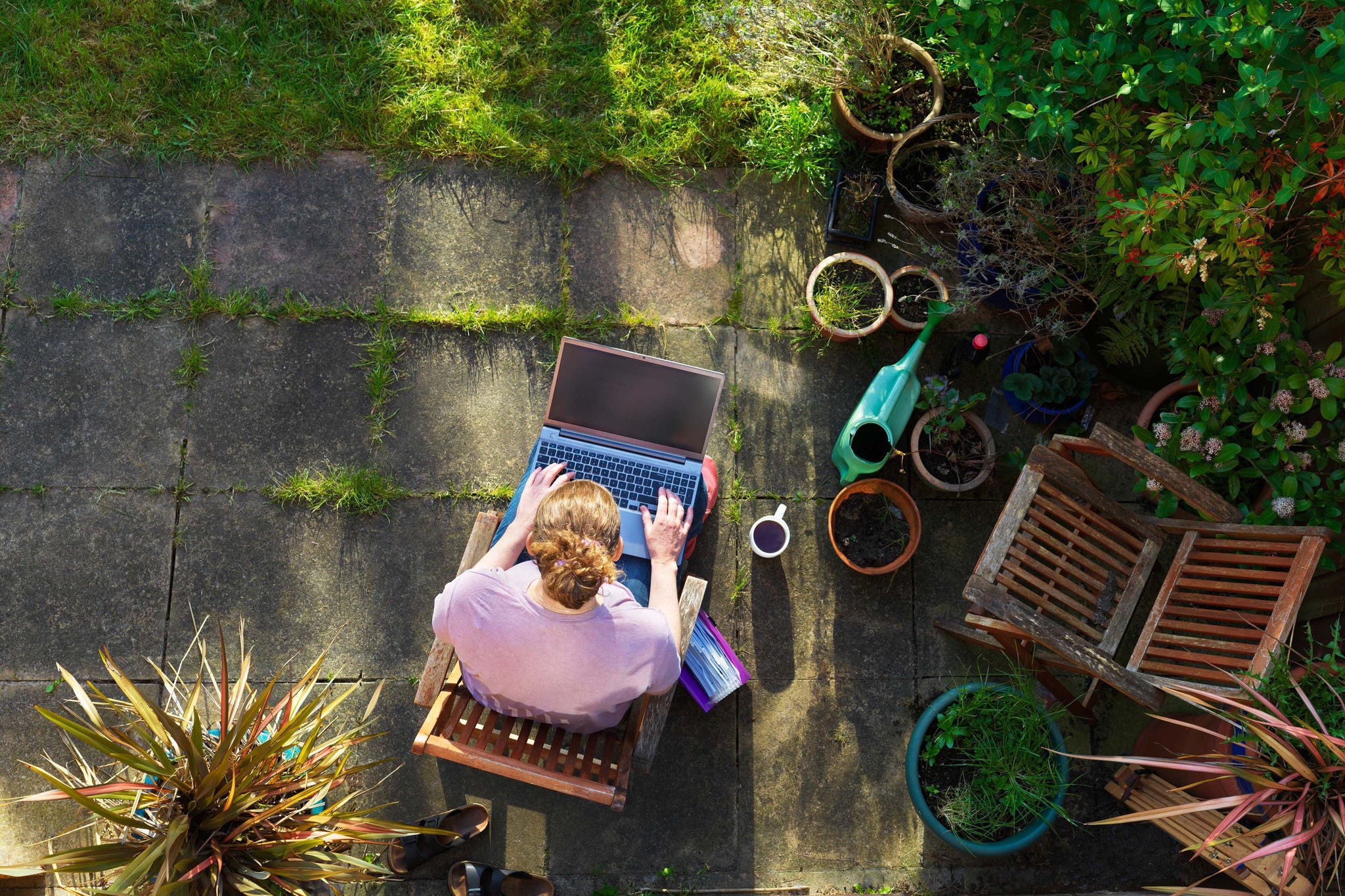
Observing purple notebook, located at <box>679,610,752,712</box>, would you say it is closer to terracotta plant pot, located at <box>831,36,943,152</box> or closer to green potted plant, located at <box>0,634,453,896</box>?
green potted plant, located at <box>0,634,453,896</box>

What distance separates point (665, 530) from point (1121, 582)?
1.61m

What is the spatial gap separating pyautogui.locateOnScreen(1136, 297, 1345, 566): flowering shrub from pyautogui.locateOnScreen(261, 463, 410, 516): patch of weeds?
2.72 meters

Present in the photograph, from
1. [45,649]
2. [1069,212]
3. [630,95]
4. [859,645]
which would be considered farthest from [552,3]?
[45,649]

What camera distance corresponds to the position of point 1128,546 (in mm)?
3049

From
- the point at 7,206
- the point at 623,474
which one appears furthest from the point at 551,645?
the point at 7,206

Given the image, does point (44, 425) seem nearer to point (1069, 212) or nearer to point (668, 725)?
point (668, 725)

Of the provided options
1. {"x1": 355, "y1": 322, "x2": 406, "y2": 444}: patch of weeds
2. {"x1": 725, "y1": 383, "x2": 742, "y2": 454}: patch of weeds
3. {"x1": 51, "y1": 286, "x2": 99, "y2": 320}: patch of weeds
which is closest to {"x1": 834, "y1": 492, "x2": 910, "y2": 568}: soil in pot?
{"x1": 725, "y1": 383, "x2": 742, "y2": 454}: patch of weeds

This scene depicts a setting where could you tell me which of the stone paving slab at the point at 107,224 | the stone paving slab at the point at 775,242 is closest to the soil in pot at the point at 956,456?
the stone paving slab at the point at 775,242

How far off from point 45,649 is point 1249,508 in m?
4.38

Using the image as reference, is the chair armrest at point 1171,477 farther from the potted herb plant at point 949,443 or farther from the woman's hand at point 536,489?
the woman's hand at point 536,489

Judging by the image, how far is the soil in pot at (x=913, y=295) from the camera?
11.2 feet

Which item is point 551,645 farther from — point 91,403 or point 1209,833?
A: point 91,403

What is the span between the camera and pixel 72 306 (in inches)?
135

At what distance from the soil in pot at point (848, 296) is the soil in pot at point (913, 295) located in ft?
0.21
